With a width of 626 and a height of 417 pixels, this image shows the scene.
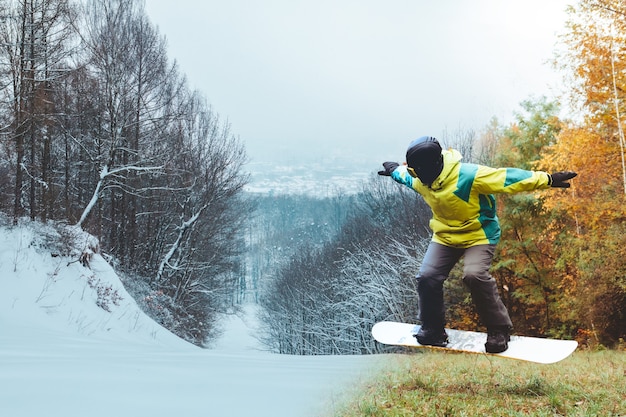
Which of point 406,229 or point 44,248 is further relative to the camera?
point 406,229

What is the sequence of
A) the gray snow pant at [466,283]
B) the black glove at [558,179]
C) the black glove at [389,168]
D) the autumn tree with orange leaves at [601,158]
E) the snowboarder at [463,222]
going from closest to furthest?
the black glove at [558,179] → the snowboarder at [463,222] → the gray snow pant at [466,283] → the black glove at [389,168] → the autumn tree with orange leaves at [601,158]

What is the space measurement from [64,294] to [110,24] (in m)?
13.1

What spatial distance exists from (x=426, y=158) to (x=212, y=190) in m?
21.0

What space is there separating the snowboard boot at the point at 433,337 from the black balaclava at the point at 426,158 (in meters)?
1.17

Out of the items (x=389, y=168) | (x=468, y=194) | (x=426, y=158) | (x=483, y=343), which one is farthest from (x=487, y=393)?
(x=389, y=168)

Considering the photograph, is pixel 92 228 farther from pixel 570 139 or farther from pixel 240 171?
pixel 570 139

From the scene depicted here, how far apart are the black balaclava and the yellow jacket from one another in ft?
0.16

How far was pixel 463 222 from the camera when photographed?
3910 mm

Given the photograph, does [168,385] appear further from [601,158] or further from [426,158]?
[601,158]

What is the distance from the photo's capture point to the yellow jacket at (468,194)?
3631mm

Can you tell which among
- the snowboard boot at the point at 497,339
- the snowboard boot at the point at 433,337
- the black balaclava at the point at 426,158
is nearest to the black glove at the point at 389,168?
the black balaclava at the point at 426,158

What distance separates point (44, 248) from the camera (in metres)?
9.12

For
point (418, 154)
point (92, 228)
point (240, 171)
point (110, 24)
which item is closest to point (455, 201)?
point (418, 154)

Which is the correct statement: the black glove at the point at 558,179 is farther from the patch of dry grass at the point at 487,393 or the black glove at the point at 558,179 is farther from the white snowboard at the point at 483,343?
the patch of dry grass at the point at 487,393
